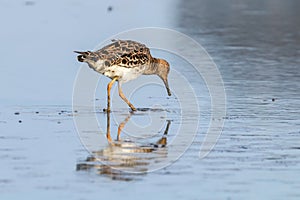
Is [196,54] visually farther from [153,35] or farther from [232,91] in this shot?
[232,91]

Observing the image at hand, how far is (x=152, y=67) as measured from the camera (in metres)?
14.1

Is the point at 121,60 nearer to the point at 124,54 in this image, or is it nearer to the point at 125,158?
the point at 124,54

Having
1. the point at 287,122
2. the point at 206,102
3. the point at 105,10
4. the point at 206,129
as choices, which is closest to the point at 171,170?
the point at 206,129

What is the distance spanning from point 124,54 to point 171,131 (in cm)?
196

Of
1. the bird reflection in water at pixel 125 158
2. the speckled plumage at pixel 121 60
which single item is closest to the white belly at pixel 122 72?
the speckled plumage at pixel 121 60

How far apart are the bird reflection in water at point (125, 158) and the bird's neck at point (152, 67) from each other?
254 centimetres

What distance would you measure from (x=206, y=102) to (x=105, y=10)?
1399cm

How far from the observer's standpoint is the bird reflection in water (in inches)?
380

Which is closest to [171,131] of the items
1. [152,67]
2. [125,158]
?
[125,158]

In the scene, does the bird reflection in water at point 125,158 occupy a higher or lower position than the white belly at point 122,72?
lower

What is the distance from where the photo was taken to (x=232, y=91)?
586 inches

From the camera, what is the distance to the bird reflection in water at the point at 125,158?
965cm

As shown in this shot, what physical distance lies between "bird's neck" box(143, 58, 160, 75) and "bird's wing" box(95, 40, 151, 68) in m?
0.14

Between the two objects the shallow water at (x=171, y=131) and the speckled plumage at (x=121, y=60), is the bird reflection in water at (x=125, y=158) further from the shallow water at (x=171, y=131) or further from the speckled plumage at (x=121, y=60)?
the speckled plumage at (x=121, y=60)
